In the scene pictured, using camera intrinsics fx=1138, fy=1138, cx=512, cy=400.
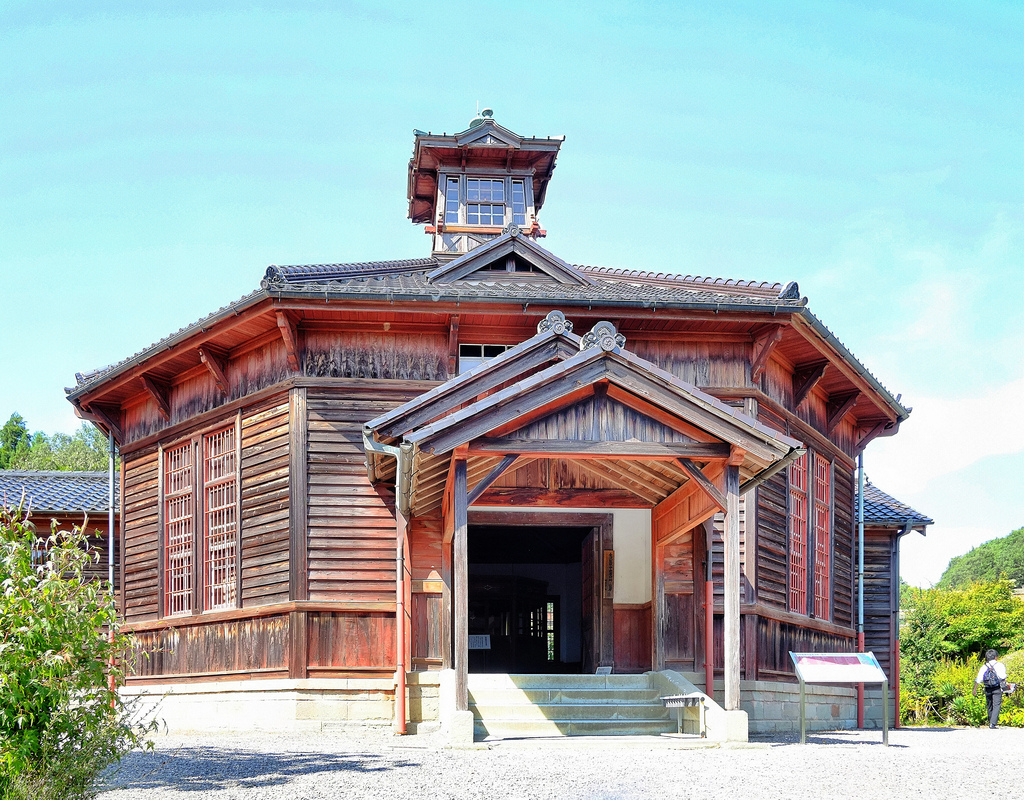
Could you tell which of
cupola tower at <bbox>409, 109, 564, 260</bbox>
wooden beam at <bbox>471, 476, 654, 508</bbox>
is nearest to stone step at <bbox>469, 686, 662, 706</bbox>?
wooden beam at <bbox>471, 476, 654, 508</bbox>

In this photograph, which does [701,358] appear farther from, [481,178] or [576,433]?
[481,178]

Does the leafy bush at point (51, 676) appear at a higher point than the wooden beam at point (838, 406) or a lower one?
lower

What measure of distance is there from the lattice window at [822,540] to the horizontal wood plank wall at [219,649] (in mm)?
8049

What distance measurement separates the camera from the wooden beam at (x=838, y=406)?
1719 centimetres

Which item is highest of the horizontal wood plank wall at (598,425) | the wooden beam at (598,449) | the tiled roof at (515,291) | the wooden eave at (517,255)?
the wooden eave at (517,255)

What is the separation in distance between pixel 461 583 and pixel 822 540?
8.83 metres

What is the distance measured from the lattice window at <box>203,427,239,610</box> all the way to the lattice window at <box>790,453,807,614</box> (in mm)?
7572

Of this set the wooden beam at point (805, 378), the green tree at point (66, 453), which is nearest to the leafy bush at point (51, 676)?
the wooden beam at point (805, 378)

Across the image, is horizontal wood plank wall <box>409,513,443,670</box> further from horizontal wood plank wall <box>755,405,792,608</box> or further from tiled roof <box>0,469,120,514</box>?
tiled roof <box>0,469,120,514</box>

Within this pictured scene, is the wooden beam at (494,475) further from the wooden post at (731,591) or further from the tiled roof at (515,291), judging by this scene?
the tiled roof at (515,291)

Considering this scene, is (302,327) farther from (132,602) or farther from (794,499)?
(794,499)

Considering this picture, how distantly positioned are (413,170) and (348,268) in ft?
17.1

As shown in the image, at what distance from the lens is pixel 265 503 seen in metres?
14.4

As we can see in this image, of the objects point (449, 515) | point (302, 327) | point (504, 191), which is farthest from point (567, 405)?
point (504, 191)
